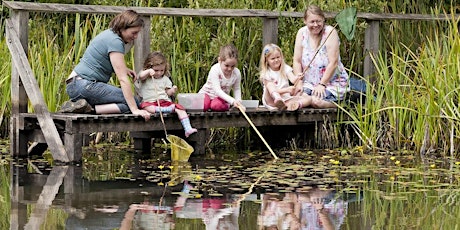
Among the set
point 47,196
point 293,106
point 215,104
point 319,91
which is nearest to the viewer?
point 47,196

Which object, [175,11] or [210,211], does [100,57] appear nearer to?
[175,11]

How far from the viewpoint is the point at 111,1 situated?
1234 cm

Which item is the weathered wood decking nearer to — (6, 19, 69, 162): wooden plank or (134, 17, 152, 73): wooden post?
(6, 19, 69, 162): wooden plank

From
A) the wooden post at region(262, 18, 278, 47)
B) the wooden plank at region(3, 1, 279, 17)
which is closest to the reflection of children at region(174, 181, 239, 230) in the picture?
the wooden plank at region(3, 1, 279, 17)

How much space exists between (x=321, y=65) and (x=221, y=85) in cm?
114

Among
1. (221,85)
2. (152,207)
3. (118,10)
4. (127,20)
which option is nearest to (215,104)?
(221,85)

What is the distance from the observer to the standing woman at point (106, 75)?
350 inches

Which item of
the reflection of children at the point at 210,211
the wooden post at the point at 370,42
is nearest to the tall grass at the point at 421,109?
the wooden post at the point at 370,42

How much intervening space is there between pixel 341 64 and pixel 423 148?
4.69 feet

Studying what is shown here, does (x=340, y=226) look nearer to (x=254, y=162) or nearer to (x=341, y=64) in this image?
(x=254, y=162)

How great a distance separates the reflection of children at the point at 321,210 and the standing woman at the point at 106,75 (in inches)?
89.1

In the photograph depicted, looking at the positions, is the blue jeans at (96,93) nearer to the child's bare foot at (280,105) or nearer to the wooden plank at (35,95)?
the wooden plank at (35,95)

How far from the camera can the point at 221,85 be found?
32.0ft

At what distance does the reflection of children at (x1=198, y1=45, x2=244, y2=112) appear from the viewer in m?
9.62
